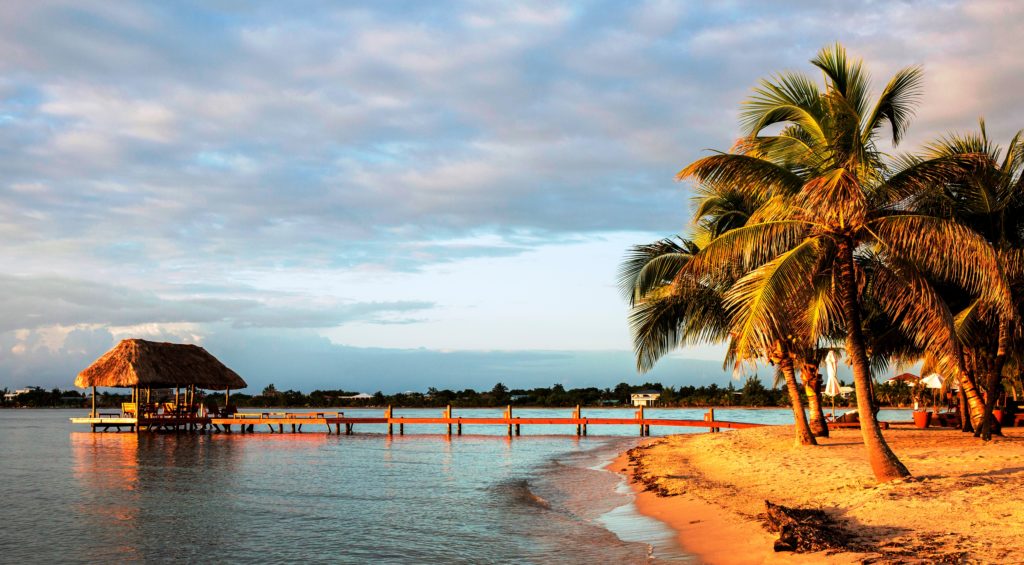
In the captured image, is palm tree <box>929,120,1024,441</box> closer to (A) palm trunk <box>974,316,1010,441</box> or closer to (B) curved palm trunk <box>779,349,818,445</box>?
(A) palm trunk <box>974,316,1010,441</box>

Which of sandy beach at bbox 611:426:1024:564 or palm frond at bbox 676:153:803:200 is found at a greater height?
palm frond at bbox 676:153:803:200

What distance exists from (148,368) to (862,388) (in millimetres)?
38737

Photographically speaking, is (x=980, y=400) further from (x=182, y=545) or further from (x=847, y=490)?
(x=182, y=545)

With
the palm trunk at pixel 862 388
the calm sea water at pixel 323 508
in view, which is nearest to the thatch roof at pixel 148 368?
the calm sea water at pixel 323 508

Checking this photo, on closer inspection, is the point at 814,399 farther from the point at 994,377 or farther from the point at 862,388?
the point at 862,388

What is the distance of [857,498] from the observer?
11023 millimetres

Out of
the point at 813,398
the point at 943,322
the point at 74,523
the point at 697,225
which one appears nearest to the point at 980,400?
the point at 813,398

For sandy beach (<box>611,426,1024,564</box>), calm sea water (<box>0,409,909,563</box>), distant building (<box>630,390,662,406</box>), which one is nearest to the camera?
sandy beach (<box>611,426,1024,564</box>)

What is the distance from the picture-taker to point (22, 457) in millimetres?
30156

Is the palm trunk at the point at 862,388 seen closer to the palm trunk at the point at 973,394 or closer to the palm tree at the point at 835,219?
the palm tree at the point at 835,219

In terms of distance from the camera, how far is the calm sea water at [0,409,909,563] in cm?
1165

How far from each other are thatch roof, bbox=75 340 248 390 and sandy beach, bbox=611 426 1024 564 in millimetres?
30718

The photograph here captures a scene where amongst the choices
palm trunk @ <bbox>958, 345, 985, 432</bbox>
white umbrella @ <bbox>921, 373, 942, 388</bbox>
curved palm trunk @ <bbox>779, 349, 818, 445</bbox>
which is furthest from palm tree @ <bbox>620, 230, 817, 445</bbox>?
white umbrella @ <bbox>921, 373, 942, 388</bbox>

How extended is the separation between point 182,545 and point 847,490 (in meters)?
10.9
